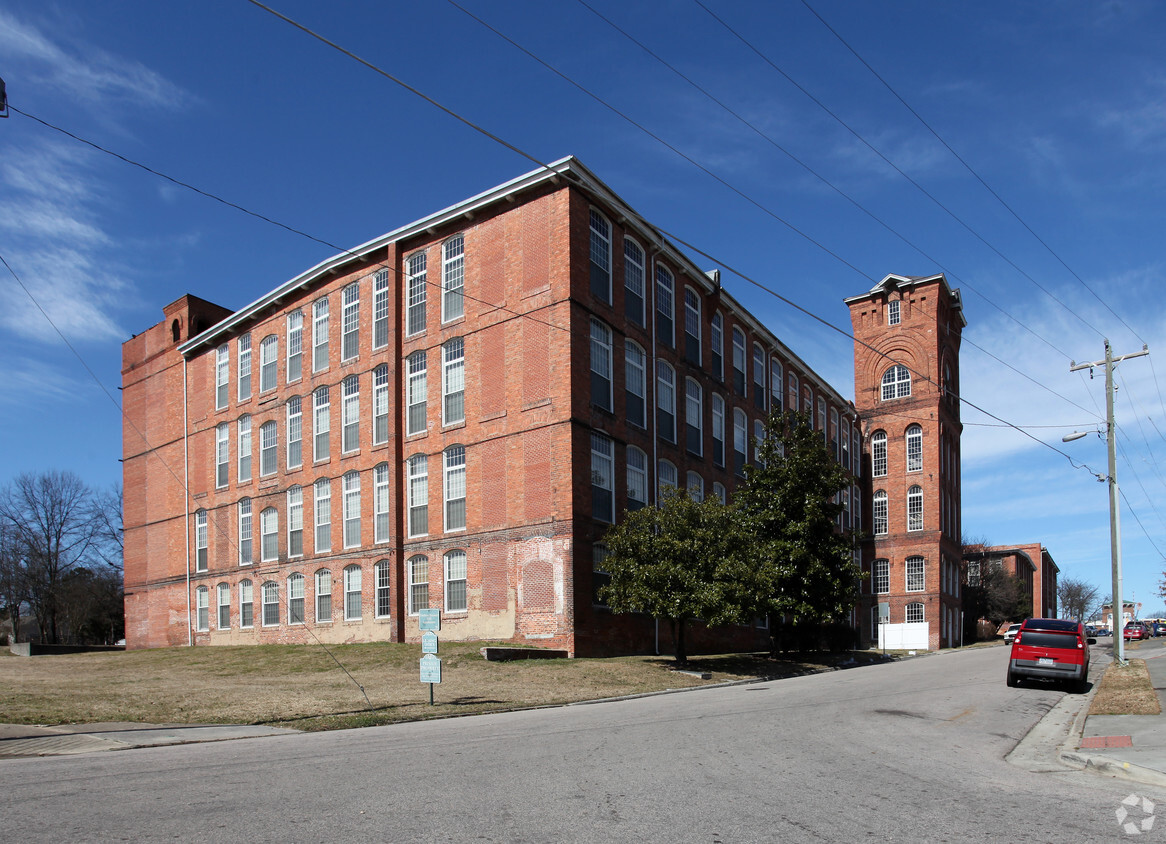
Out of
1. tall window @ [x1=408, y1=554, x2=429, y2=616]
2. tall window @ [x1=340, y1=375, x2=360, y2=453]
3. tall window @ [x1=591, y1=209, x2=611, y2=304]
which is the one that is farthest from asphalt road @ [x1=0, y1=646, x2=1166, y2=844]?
tall window @ [x1=340, y1=375, x2=360, y2=453]

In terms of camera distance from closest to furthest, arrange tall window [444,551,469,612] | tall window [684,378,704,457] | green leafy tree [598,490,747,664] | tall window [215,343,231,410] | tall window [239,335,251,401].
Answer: green leafy tree [598,490,747,664] < tall window [444,551,469,612] < tall window [684,378,704,457] < tall window [239,335,251,401] < tall window [215,343,231,410]

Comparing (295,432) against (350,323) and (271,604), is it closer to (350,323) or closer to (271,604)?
(350,323)

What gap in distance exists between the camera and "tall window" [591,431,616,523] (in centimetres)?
3111

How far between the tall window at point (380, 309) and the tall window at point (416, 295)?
3.40 feet

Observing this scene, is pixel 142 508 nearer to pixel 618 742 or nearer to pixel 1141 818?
pixel 618 742

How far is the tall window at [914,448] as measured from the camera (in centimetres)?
6338

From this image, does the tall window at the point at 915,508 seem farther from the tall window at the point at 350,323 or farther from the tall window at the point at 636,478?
the tall window at the point at 350,323

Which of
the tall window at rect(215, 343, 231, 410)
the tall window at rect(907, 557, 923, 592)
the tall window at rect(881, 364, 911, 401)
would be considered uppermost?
the tall window at rect(881, 364, 911, 401)

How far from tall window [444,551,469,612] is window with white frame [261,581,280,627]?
34.7 feet

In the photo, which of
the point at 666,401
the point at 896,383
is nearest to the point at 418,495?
the point at 666,401

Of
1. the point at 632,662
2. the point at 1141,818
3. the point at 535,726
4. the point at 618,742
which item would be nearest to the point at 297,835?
the point at 618,742

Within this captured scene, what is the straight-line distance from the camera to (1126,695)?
18797mm

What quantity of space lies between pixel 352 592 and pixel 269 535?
6765 millimetres

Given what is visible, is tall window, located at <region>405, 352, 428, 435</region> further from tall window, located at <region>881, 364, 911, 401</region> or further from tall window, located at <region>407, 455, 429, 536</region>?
tall window, located at <region>881, 364, 911, 401</region>
